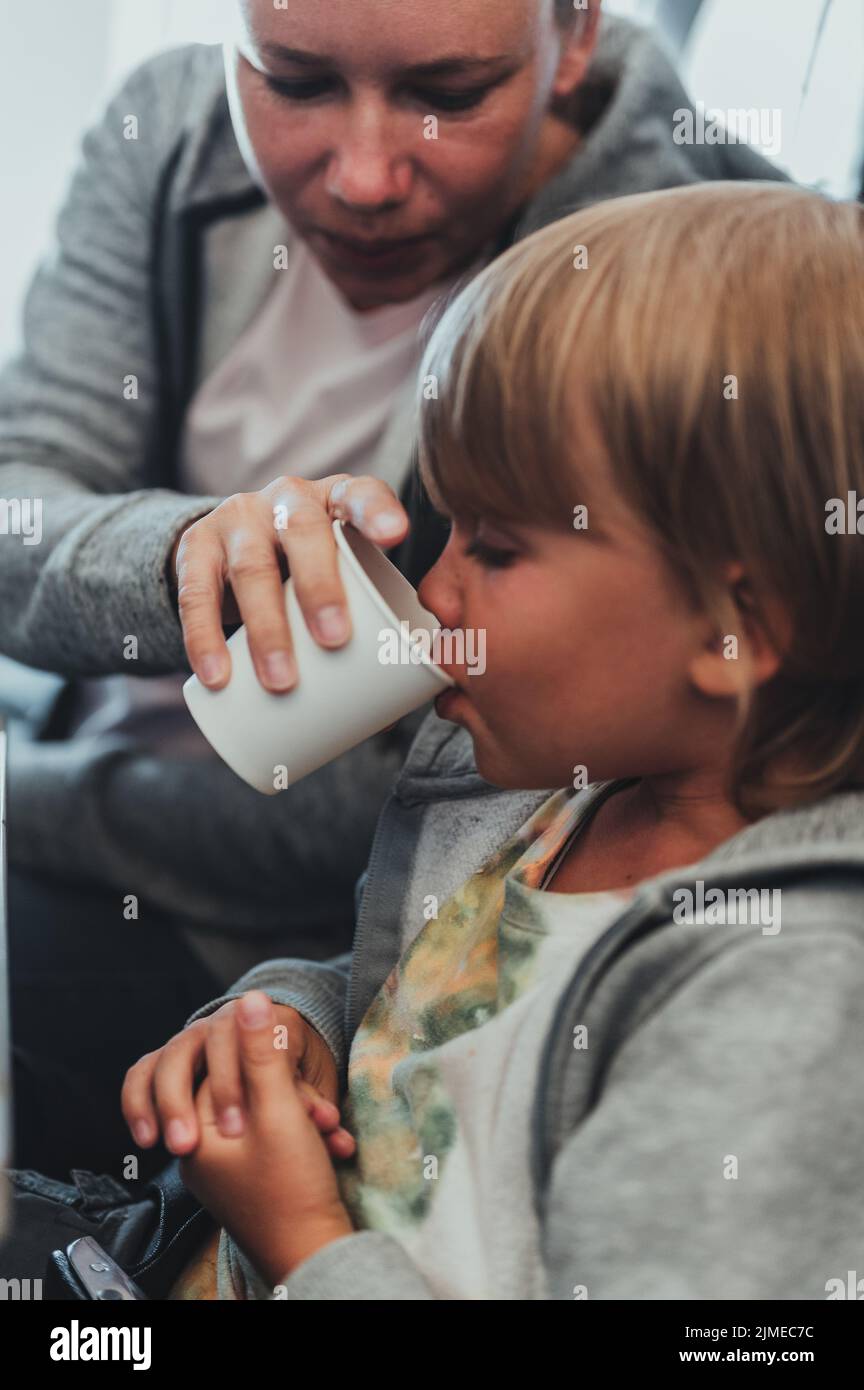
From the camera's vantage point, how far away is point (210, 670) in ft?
2.82

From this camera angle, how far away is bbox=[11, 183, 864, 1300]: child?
0.65 meters

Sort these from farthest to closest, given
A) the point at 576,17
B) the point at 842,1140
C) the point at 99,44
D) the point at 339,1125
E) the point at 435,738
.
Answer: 1. the point at 99,44
2. the point at 576,17
3. the point at 435,738
4. the point at 339,1125
5. the point at 842,1140

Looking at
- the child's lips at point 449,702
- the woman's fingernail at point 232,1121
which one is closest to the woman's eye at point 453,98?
the child's lips at point 449,702

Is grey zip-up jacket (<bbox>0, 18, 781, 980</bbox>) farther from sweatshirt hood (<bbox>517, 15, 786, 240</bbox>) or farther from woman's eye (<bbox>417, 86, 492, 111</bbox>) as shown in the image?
woman's eye (<bbox>417, 86, 492, 111</bbox>)

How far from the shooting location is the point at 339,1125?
0.90 meters

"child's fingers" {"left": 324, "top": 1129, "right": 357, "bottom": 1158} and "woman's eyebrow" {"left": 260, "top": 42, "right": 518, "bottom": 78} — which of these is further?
"woman's eyebrow" {"left": 260, "top": 42, "right": 518, "bottom": 78}

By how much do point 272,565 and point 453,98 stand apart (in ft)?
1.62

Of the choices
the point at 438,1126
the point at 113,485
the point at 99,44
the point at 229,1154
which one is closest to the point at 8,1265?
the point at 229,1154

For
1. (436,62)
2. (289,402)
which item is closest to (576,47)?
(436,62)

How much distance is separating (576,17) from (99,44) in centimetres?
157

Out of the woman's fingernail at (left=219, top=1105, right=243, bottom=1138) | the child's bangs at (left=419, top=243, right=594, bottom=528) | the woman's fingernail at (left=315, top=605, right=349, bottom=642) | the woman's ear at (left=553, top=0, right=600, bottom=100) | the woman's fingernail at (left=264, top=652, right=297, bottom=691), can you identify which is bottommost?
the woman's fingernail at (left=219, top=1105, right=243, bottom=1138)

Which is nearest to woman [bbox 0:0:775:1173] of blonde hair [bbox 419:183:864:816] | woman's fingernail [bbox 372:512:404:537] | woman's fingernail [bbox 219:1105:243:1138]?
woman's fingernail [bbox 372:512:404:537]

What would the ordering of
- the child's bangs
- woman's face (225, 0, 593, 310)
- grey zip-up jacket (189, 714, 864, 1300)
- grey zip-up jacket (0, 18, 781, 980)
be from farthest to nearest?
grey zip-up jacket (0, 18, 781, 980) → woman's face (225, 0, 593, 310) → the child's bangs → grey zip-up jacket (189, 714, 864, 1300)
